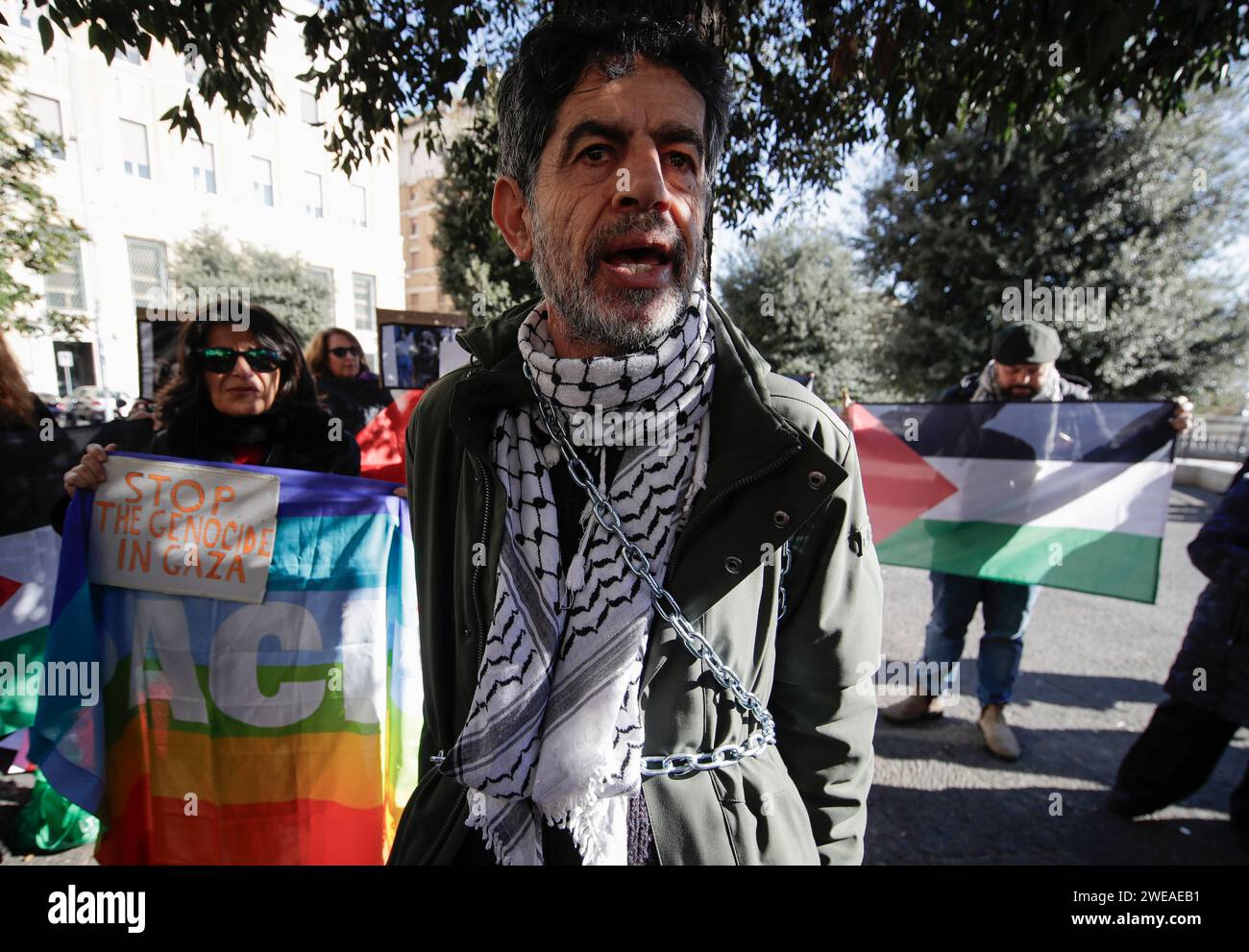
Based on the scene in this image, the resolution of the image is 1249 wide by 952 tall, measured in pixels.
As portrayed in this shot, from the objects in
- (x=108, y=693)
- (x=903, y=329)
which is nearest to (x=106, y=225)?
(x=903, y=329)

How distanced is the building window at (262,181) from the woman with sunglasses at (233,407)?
27.8 meters

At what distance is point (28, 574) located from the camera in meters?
3.01

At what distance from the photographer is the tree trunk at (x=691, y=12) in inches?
79.8

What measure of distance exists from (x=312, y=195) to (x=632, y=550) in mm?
31090

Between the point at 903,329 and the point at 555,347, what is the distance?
14520mm

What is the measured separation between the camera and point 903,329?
14250mm

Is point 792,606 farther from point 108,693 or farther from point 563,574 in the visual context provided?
point 108,693

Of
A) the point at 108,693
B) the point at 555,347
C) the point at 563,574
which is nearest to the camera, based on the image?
the point at 563,574

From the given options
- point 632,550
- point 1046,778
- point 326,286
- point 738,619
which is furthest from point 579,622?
point 326,286

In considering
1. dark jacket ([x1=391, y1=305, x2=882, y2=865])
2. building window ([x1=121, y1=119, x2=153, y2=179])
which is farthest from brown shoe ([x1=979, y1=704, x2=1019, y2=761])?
building window ([x1=121, y1=119, x2=153, y2=179])

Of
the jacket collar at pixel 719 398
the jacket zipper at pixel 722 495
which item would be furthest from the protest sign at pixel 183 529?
the jacket zipper at pixel 722 495

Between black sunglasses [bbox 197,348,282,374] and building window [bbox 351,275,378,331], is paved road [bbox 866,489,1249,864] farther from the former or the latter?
building window [bbox 351,275,378,331]

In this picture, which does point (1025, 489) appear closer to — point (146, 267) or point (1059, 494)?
point (1059, 494)

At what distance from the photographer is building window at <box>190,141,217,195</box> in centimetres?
2412
